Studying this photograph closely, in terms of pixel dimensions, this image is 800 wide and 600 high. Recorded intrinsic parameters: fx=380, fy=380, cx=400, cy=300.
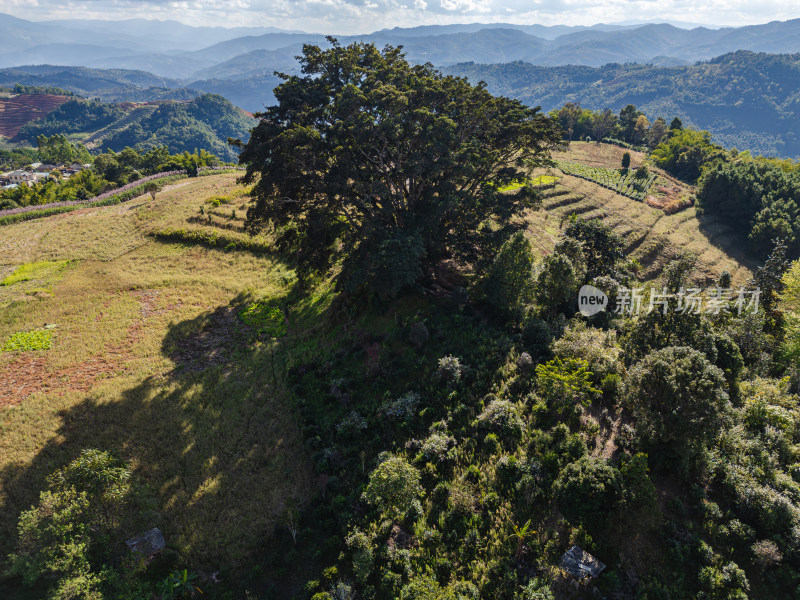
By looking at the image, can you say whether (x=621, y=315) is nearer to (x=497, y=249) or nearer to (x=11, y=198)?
(x=497, y=249)

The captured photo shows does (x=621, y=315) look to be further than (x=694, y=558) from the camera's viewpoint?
Yes

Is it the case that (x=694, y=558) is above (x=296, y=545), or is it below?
above

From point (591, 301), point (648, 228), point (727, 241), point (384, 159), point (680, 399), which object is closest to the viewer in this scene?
point (680, 399)

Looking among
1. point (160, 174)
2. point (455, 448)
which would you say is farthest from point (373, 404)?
point (160, 174)

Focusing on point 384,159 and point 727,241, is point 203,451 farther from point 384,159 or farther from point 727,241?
point 727,241

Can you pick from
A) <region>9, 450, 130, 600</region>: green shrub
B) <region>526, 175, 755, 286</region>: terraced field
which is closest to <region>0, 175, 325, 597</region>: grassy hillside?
<region>9, 450, 130, 600</region>: green shrub

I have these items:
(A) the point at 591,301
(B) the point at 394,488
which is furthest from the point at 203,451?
(A) the point at 591,301
